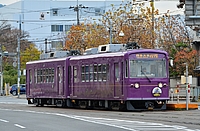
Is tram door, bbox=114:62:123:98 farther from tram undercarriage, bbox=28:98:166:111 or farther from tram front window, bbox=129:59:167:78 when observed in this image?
tram front window, bbox=129:59:167:78

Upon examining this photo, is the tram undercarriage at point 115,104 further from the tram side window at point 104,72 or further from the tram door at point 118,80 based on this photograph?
the tram side window at point 104,72

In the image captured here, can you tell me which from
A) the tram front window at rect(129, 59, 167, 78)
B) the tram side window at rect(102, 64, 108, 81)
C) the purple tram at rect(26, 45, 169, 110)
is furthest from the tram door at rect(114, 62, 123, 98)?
the tram side window at rect(102, 64, 108, 81)

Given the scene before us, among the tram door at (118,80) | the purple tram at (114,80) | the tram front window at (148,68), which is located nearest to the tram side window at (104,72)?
the purple tram at (114,80)

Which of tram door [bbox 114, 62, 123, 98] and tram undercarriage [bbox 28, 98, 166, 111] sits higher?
tram door [bbox 114, 62, 123, 98]

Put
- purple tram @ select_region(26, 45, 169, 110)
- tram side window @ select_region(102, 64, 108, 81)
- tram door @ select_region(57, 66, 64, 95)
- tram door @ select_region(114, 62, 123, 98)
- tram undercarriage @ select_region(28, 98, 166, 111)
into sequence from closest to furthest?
purple tram @ select_region(26, 45, 169, 110) → tram door @ select_region(114, 62, 123, 98) → tram undercarriage @ select_region(28, 98, 166, 111) → tram side window @ select_region(102, 64, 108, 81) → tram door @ select_region(57, 66, 64, 95)

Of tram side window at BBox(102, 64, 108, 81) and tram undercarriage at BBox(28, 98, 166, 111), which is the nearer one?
tram undercarriage at BBox(28, 98, 166, 111)

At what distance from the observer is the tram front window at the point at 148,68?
98.5 feet

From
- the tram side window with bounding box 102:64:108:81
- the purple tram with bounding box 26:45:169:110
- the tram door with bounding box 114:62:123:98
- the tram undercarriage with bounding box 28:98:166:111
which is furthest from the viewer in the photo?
the tram side window with bounding box 102:64:108:81

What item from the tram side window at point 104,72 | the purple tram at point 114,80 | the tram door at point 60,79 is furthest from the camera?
the tram door at point 60,79

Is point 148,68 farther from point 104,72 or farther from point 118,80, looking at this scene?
point 104,72

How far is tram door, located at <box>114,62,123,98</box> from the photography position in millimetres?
30266

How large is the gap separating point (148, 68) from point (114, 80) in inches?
70.9

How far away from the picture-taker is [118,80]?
30500mm

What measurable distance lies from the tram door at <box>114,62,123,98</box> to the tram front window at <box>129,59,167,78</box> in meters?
0.65
